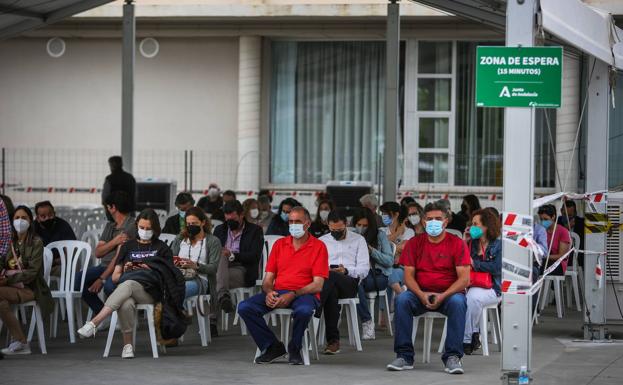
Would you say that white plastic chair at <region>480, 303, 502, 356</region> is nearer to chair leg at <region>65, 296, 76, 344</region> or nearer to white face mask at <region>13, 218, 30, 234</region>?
chair leg at <region>65, 296, 76, 344</region>

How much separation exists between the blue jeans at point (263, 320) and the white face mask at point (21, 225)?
2.37 m

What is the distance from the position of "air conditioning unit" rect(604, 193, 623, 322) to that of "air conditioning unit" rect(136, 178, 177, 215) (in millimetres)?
11002

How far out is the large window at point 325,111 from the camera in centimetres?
2531

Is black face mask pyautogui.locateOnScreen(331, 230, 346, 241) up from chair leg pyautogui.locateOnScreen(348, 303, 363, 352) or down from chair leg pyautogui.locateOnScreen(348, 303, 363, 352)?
up

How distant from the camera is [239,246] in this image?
13352mm

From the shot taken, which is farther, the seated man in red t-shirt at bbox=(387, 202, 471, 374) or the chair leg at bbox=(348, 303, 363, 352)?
the chair leg at bbox=(348, 303, 363, 352)

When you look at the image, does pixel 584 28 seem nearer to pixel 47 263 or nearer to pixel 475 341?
pixel 475 341

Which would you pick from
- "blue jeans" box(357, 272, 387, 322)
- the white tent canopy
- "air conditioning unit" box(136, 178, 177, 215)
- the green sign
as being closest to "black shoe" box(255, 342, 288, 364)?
"blue jeans" box(357, 272, 387, 322)

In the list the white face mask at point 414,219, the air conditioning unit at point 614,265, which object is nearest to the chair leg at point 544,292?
the white face mask at point 414,219

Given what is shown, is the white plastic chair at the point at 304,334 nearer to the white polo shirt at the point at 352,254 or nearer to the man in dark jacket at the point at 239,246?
the white polo shirt at the point at 352,254

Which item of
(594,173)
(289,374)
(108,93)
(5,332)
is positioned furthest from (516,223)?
(108,93)

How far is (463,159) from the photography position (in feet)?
81.4

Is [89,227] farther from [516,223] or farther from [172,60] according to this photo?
[516,223]

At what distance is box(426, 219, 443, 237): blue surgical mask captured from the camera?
435 inches
